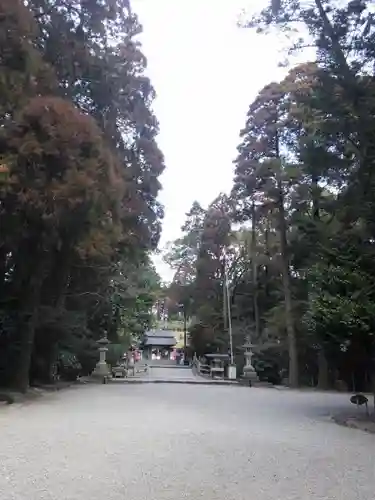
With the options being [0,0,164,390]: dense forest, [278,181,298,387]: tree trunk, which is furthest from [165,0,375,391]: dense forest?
[0,0,164,390]: dense forest

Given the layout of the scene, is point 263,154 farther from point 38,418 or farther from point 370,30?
point 38,418

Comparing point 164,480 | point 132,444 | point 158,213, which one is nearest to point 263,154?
point 158,213

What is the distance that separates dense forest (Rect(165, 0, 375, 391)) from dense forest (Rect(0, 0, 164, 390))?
15.8 feet

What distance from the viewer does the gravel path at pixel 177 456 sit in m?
5.50

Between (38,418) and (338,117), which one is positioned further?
(338,117)

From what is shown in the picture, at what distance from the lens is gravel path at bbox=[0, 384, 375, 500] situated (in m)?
5.50

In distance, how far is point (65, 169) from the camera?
13992 mm

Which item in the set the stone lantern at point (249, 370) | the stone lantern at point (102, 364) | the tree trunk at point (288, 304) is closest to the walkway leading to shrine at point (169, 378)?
the stone lantern at point (102, 364)

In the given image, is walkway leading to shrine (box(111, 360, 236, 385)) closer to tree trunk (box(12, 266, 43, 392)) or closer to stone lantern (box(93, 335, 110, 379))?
stone lantern (box(93, 335, 110, 379))

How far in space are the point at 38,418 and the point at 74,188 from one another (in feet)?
16.1

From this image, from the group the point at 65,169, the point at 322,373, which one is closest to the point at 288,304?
the point at 322,373

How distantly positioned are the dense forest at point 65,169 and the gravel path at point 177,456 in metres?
4.44

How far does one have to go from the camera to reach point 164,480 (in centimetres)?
596

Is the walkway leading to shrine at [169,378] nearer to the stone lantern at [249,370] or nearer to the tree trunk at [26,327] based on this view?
the stone lantern at [249,370]
